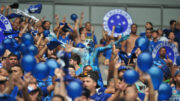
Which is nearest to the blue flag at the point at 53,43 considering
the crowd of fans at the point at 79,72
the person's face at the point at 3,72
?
the crowd of fans at the point at 79,72

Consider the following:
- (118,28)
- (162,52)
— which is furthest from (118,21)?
(162,52)

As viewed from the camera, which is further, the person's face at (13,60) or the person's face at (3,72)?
the person's face at (13,60)

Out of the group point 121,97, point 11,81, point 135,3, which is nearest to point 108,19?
point 135,3

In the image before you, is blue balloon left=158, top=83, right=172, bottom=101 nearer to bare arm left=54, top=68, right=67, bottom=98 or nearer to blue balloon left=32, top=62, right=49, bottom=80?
bare arm left=54, top=68, right=67, bottom=98

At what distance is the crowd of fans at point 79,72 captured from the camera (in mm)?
4953

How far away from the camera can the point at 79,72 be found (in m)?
8.00

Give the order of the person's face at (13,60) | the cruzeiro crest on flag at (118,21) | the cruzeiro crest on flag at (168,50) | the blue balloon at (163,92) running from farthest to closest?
the cruzeiro crest on flag at (118,21), the cruzeiro crest on flag at (168,50), the person's face at (13,60), the blue balloon at (163,92)

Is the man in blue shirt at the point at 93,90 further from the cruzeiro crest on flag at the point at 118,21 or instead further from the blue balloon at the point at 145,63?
the cruzeiro crest on flag at the point at 118,21

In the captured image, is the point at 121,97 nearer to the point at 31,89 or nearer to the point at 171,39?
the point at 31,89

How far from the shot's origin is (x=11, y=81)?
16.1 feet

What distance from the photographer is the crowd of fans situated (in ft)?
16.3

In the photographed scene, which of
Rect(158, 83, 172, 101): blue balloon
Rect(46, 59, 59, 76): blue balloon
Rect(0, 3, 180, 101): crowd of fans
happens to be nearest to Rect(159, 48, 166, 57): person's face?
Rect(0, 3, 180, 101): crowd of fans

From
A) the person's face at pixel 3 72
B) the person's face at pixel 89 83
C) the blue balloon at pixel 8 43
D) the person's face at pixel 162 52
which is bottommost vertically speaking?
the person's face at pixel 89 83

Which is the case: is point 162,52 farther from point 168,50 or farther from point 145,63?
point 145,63
